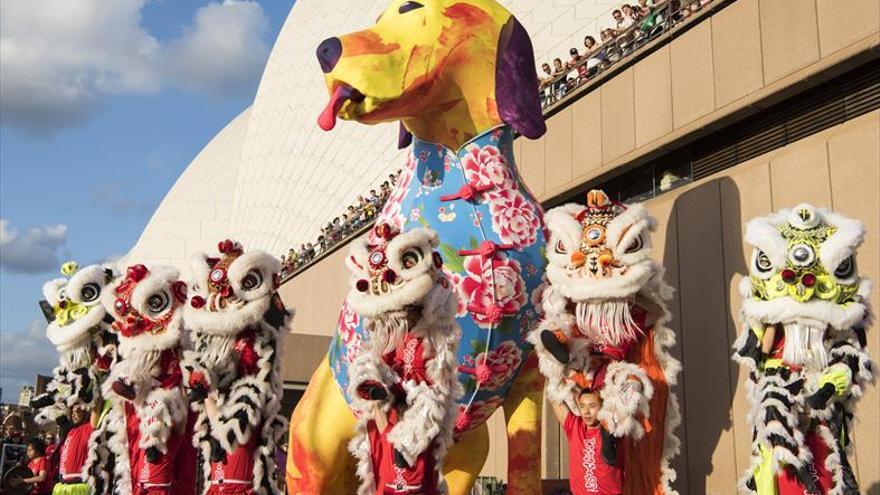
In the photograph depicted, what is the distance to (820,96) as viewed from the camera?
5.89 m

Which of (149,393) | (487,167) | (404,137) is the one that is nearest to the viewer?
(487,167)

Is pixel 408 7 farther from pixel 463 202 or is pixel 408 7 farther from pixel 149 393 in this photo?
pixel 149 393

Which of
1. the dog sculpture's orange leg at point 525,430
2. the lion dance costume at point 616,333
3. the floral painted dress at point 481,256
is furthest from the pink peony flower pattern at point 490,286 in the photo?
the dog sculpture's orange leg at point 525,430

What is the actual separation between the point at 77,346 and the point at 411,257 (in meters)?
3.15

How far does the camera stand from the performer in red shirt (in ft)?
26.2

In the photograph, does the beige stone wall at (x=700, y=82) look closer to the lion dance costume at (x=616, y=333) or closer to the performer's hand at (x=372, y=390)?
the lion dance costume at (x=616, y=333)

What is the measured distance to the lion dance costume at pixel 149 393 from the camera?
16.9ft

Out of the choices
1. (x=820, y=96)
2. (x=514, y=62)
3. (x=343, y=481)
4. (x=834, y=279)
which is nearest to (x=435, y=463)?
(x=343, y=481)

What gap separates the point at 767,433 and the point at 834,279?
81cm

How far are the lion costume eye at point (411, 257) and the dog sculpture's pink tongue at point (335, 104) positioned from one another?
101 centimetres

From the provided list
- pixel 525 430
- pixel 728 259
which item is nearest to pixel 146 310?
pixel 525 430

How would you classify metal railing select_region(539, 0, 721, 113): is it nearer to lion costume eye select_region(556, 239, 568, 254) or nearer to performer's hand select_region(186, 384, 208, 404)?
lion costume eye select_region(556, 239, 568, 254)

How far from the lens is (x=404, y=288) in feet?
13.6

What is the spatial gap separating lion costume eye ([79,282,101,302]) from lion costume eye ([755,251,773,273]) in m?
4.47
